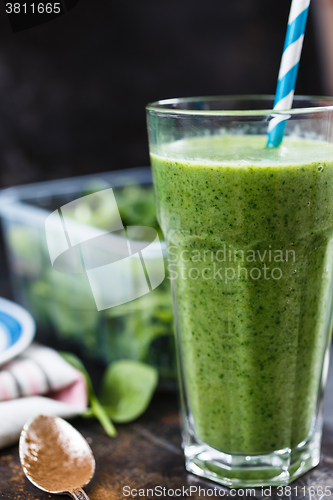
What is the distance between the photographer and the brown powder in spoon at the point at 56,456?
2.23 feet

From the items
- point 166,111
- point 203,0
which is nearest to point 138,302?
point 166,111

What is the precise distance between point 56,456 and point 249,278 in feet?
1.18

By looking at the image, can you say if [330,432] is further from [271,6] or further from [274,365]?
[271,6]

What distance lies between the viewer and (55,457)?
708 mm

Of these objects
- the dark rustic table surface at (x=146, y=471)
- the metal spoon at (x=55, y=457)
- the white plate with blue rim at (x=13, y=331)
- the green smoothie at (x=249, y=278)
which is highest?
the green smoothie at (x=249, y=278)

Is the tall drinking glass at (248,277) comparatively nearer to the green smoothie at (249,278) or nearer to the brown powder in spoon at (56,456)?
the green smoothie at (249,278)

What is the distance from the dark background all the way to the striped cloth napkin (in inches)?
26.3

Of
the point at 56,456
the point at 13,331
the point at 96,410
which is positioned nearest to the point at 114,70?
the point at 13,331

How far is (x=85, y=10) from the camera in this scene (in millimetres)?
1299

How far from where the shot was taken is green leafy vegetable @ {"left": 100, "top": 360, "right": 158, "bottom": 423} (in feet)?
2.80

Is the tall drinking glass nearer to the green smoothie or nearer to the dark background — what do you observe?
the green smoothie

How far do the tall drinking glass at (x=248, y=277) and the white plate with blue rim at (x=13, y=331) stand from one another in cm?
27

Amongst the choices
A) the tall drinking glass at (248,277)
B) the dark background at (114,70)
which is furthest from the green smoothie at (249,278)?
the dark background at (114,70)

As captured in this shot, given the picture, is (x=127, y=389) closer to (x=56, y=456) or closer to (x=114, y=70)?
(x=56, y=456)
